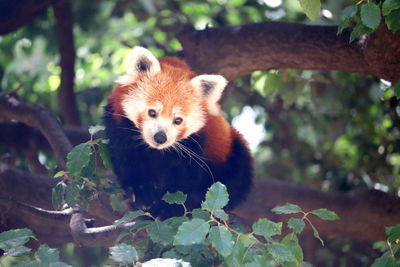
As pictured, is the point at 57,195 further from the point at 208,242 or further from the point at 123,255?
the point at 208,242

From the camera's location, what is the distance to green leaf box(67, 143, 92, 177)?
9.82 ft

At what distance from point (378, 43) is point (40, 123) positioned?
8.79ft

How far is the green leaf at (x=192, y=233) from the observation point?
2.26m

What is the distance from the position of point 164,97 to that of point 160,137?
0.36 m

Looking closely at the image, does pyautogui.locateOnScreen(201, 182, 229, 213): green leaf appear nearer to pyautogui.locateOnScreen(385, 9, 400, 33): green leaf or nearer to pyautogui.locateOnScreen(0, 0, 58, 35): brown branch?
pyautogui.locateOnScreen(385, 9, 400, 33): green leaf

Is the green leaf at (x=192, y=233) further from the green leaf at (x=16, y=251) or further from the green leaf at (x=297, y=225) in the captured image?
the green leaf at (x=16, y=251)

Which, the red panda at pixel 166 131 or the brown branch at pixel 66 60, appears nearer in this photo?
the red panda at pixel 166 131

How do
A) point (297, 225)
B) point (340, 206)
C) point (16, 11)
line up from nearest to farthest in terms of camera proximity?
point (297, 225), point (16, 11), point (340, 206)

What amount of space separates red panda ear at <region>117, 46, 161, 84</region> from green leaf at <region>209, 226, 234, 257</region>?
67.5 inches

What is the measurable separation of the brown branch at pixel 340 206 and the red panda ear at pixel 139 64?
182 cm

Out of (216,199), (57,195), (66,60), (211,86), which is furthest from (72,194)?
(66,60)

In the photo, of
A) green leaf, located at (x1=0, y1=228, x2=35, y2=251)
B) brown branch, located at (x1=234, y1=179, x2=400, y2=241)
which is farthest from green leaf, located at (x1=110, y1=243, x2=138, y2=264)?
brown branch, located at (x1=234, y1=179, x2=400, y2=241)

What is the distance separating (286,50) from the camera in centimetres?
417

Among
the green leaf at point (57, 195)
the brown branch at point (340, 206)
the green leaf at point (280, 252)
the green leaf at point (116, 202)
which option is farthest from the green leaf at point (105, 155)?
the brown branch at point (340, 206)
